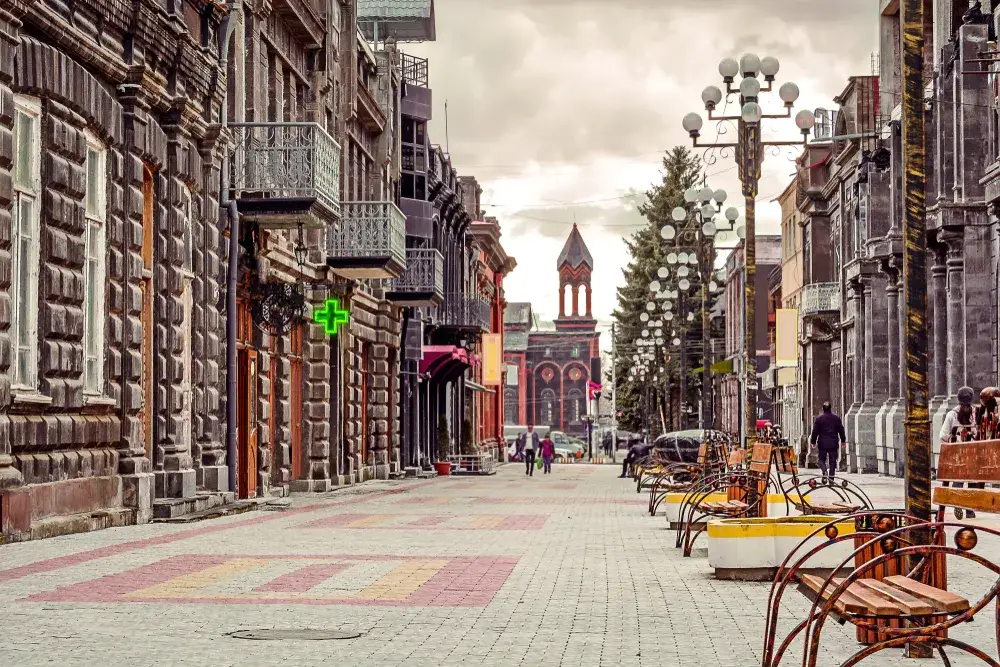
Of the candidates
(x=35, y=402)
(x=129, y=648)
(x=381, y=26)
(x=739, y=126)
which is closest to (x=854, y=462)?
(x=381, y=26)

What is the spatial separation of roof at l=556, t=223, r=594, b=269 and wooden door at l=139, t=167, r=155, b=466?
494ft

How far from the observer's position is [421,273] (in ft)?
146

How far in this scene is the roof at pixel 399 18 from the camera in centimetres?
4669

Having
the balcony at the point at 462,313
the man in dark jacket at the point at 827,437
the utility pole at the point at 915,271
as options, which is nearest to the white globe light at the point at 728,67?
the man in dark jacket at the point at 827,437

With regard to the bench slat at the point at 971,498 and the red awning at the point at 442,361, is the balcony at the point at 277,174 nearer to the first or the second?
the bench slat at the point at 971,498

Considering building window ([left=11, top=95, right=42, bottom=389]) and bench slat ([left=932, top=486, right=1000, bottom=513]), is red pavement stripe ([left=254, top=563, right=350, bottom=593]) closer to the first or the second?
building window ([left=11, top=95, right=42, bottom=389])

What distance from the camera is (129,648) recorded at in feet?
28.5

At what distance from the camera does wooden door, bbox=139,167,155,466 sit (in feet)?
69.5

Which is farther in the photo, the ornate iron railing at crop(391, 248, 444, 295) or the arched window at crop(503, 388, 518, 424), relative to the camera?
the arched window at crop(503, 388, 518, 424)

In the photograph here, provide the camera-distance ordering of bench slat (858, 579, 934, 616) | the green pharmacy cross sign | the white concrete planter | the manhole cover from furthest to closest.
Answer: the green pharmacy cross sign < the white concrete planter < the manhole cover < bench slat (858, 579, 934, 616)

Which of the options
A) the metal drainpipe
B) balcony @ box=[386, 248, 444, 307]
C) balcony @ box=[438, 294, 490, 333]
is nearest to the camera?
the metal drainpipe

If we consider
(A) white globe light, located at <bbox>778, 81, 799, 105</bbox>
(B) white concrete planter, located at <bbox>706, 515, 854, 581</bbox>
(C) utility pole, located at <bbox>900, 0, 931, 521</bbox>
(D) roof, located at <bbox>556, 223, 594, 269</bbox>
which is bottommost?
(B) white concrete planter, located at <bbox>706, 515, 854, 581</bbox>

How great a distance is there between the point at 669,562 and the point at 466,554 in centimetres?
193

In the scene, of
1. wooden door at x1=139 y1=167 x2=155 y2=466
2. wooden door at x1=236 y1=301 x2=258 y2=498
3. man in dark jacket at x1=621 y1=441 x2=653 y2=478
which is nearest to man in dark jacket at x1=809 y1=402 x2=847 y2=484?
man in dark jacket at x1=621 y1=441 x2=653 y2=478
